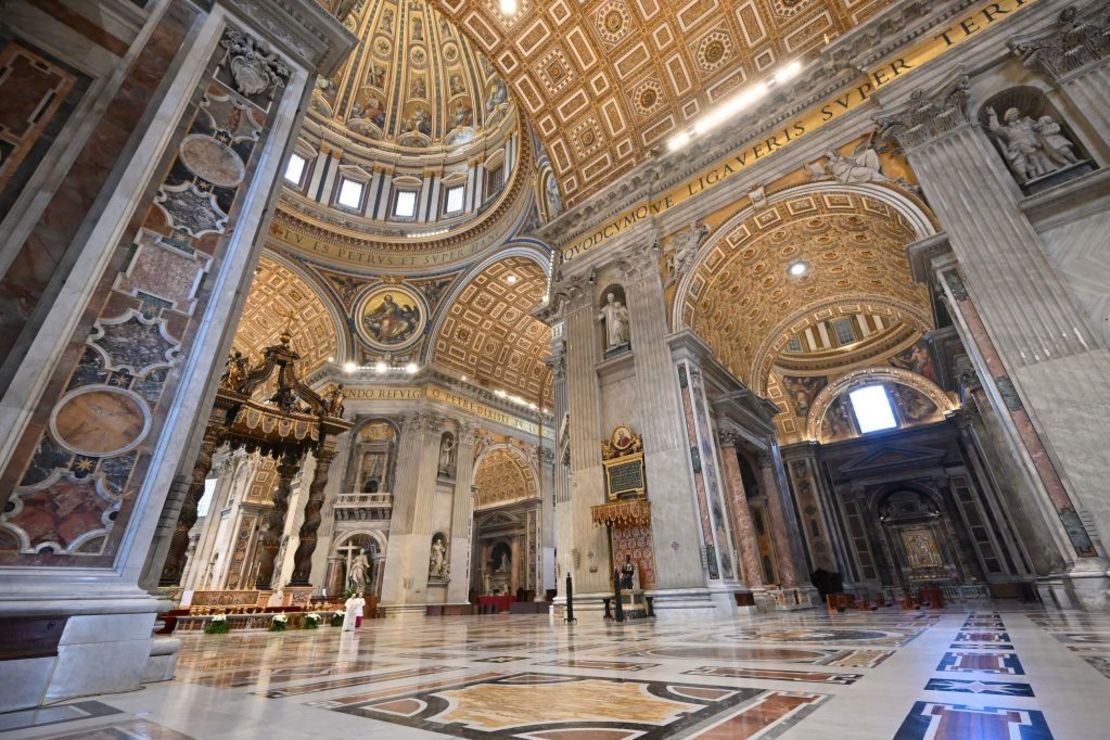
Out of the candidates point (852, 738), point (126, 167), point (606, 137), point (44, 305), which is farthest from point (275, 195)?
point (606, 137)

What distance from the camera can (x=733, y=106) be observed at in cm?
1059

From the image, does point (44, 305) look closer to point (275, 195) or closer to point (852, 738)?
point (275, 195)

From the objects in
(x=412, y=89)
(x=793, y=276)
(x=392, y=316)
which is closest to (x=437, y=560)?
(x=392, y=316)

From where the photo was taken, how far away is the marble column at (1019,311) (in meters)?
5.37

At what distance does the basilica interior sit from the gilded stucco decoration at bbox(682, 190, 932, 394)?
0.38 ft

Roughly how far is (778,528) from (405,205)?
18.7 meters

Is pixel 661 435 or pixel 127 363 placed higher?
pixel 661 435

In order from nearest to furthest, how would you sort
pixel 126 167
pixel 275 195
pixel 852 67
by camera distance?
1. pixel 126 167
2. pixel 275 195
3. pixel 852 67

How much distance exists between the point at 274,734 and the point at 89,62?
4.76m

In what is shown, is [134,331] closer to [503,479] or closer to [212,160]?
[212,160]

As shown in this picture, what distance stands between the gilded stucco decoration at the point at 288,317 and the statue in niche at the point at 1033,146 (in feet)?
63.1

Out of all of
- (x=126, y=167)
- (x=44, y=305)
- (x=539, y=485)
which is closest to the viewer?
(x=44, y=305)

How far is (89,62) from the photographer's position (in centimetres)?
363

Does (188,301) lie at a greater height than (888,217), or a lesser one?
lesser
